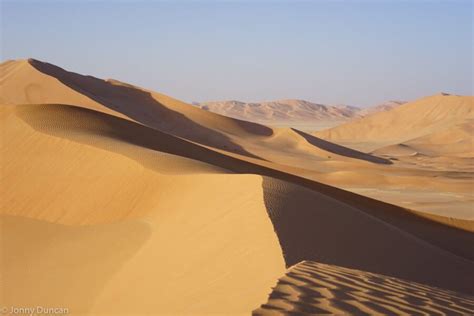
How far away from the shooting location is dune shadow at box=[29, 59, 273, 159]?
137ft

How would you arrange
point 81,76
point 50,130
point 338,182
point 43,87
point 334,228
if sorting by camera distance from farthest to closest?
point 81,76, point 43,87, point 338,182, point 50,130, point 334,228

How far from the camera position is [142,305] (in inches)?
280

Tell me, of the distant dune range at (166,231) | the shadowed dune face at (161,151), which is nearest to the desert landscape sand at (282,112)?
the shadowed dune face at (161,151)

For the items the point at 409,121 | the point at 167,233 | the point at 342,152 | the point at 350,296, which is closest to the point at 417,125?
the point at 409,121

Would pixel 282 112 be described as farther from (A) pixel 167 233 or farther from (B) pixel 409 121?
(A) pixel 167 233

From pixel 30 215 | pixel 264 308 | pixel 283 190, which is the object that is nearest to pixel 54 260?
pixel 30 215

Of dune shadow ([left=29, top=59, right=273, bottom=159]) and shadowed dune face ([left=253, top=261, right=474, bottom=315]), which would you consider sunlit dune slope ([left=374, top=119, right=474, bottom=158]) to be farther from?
shadowed dune face ([left=253, top=261, right=474, bottom=315])

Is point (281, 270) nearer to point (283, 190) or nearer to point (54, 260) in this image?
point (283, 190)

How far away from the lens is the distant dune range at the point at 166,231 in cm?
750

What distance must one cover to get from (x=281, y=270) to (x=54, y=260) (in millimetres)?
5179

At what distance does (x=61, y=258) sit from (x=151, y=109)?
3657cm

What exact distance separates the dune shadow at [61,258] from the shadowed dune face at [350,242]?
2525 mm

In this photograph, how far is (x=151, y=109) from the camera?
153ft

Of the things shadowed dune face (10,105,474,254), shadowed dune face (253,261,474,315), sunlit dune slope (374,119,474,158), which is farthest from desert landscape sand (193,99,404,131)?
shadowed dune face (253,261,474,315)
